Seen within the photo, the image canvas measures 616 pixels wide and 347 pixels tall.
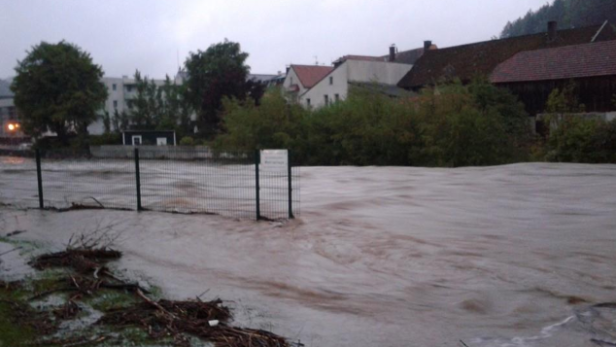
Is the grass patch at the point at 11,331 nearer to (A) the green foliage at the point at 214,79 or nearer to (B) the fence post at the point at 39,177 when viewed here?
(B) the fence post at the point at 39,177

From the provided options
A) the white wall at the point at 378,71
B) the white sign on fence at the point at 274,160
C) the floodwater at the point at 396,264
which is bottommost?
the floodwater at the point at 396,264

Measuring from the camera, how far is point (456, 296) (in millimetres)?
7648

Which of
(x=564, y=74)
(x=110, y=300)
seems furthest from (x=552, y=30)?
(x=110, y=300)

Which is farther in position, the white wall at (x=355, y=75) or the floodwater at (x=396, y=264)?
the white wall at (x=355, y=75)

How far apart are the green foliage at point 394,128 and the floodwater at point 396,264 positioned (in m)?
14.3

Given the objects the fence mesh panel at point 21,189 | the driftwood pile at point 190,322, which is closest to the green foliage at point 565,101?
the fence mesh panel at point 21,189

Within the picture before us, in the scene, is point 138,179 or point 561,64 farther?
point 561,64

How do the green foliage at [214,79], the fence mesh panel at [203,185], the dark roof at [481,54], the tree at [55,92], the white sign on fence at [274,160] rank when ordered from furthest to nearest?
the tree at [55,92], the green foliage at [214,79], the dark roof at [481,54], the fence mesh panel at [203,185], the white sign on fence at [274,160]

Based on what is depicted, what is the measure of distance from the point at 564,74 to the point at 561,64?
124 cm

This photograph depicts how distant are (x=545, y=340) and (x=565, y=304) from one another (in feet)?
4.77

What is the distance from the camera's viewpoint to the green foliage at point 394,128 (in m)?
31.9

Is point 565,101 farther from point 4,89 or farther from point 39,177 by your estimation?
point 4,89

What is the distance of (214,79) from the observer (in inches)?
2517

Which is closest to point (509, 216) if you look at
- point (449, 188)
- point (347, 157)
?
point (449, 188)
